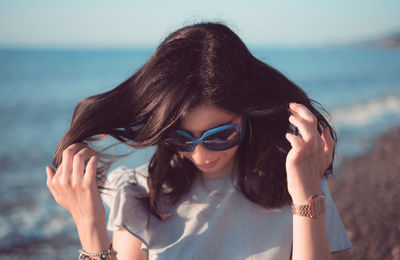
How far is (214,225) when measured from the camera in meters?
2.21

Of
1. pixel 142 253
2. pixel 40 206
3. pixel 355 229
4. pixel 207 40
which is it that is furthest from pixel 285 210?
pixel 40 206

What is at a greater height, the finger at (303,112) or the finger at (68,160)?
the finger at (303,112)

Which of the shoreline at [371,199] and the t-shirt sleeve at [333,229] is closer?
the t-shirt sleeve at [333,229]

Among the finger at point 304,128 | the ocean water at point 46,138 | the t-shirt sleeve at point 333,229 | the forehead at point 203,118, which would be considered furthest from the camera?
the ocean water at point 46,138

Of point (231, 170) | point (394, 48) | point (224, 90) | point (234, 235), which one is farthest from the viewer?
point (394, 48)

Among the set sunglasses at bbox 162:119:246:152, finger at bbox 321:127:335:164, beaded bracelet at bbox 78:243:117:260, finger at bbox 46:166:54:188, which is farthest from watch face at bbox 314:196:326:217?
finger at bbox 46:166:54:188

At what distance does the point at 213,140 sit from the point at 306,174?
1.67 ft

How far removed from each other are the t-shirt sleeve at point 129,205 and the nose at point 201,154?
445mm

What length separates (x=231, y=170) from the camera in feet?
7.84

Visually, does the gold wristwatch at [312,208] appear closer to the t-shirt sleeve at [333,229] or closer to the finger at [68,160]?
A: the t-shirt sleeve at [333,229]

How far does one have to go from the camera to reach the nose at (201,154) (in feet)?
6.70

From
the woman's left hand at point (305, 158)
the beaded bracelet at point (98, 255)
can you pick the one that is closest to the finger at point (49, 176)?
the beaded bracelet at point (98, 255)

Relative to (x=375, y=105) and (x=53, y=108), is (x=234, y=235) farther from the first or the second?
(x=53, y=108)

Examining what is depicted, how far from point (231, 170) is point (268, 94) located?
0.58 meters
